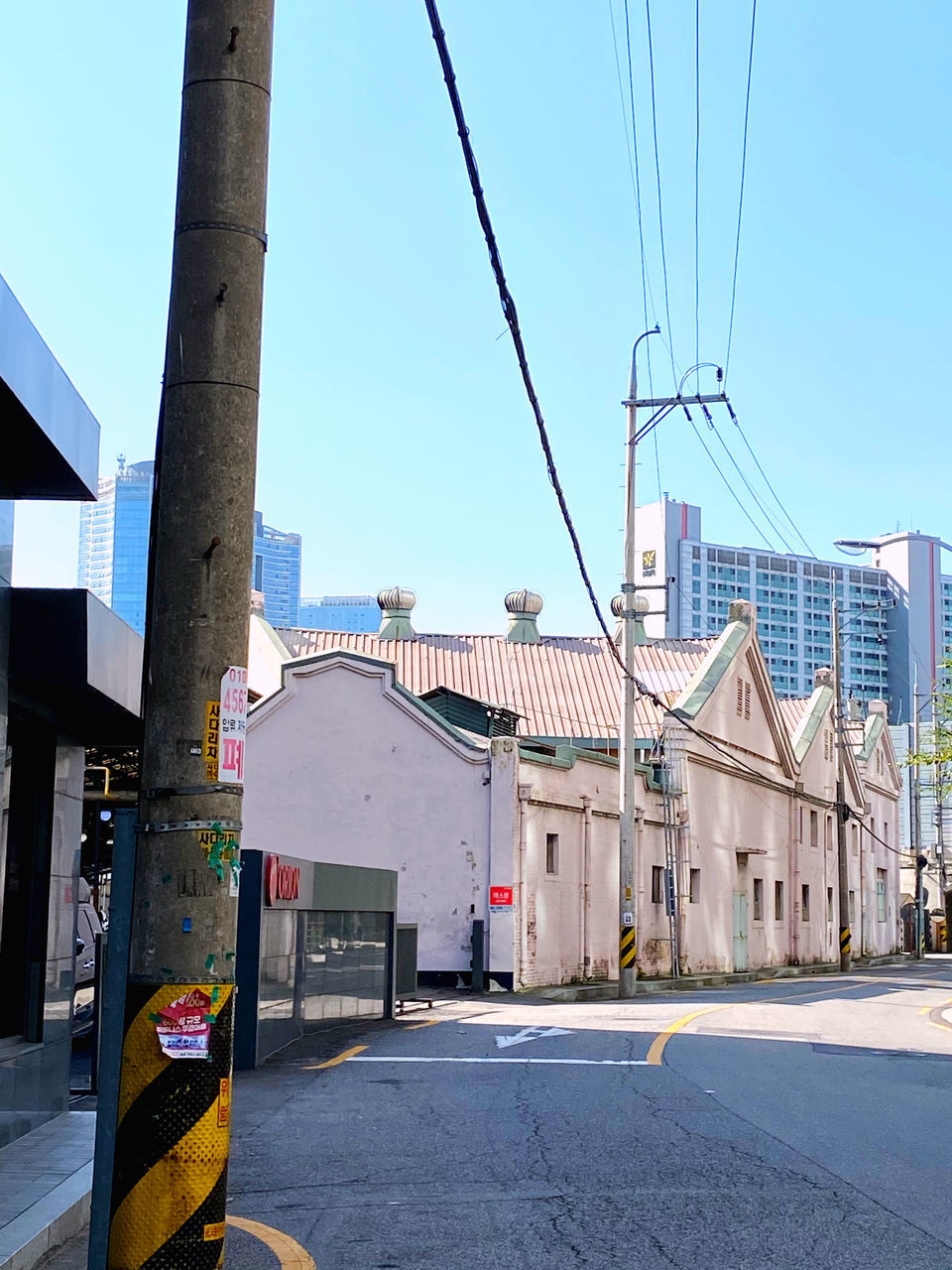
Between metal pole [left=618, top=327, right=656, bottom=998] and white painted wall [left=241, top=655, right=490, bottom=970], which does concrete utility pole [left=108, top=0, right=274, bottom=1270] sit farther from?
white painted wall [left=241, top=655, right=490, bottom=970]

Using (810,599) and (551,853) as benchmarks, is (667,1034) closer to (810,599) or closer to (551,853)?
(551,853)

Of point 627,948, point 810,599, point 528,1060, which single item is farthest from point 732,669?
point 810,599

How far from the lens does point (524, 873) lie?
93.5ft

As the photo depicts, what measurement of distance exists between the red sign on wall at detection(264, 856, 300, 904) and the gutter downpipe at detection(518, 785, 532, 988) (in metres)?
12.2

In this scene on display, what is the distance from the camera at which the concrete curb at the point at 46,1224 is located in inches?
259

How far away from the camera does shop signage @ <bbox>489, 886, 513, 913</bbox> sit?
27922 mm

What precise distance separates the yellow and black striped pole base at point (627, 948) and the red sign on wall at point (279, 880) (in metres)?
12.9

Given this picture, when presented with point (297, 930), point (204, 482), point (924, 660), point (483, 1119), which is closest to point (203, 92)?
point (204, 482)

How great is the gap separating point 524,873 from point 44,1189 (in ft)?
68.9

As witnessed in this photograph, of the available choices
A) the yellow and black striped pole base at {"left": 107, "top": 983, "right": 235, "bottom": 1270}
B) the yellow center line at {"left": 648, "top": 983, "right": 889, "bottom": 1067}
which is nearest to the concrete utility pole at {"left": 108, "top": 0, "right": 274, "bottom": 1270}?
the yellow and black striped pole base at {"left": 107, "top": 983, "right": 235, "bottom": 1270}

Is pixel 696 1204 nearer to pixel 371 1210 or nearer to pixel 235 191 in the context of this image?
pixel 371 1210

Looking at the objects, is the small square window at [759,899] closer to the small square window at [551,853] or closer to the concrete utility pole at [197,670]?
the small square window at [551,853]

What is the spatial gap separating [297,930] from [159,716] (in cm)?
1275

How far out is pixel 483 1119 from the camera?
1113 cm
